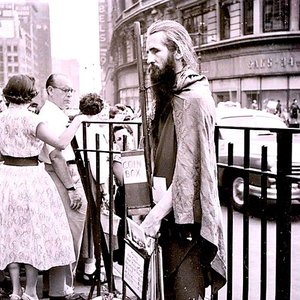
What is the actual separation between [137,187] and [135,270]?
0.33 metres

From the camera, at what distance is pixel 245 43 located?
18.8 metres

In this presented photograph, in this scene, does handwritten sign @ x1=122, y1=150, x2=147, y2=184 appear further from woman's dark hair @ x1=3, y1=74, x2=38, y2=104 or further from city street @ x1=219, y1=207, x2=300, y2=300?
city street @ x1=219, y1=207, x2=300, y2=300

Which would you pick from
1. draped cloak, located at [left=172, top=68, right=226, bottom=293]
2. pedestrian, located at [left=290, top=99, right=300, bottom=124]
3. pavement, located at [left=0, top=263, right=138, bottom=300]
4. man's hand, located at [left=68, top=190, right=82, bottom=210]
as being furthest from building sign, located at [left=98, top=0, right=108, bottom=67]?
draped cloak, located at [left=172, top=68, right=226, bottom=293]

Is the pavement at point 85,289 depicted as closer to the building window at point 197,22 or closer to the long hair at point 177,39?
the long hair at point 177,39

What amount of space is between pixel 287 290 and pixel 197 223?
0.54 metres

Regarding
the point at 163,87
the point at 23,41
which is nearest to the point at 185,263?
the point at 163,87

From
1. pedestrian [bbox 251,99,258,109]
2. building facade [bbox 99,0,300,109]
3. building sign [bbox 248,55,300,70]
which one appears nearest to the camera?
pedestrian [bbox 251,99,258,109]

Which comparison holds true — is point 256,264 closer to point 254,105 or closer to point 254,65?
point 254,105

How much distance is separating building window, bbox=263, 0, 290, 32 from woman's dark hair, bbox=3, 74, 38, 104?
15.6 meters

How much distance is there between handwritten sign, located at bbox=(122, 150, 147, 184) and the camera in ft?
7.26

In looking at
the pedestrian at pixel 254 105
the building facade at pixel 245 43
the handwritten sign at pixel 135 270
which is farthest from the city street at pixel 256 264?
the pedestrian at pixel 254 105

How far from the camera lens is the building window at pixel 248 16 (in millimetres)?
18203

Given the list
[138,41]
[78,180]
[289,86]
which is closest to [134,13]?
[289,86]

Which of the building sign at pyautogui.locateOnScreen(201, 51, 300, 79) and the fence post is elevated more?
the building sign at pyautogui.locateOnScreen(201, 51, 300, 79)
